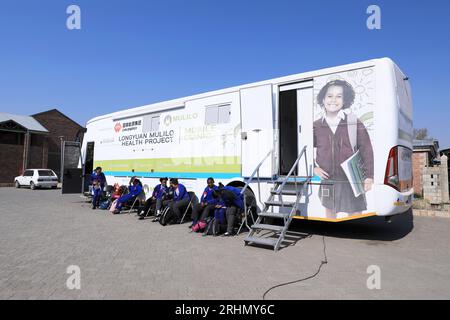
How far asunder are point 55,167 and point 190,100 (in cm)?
2629

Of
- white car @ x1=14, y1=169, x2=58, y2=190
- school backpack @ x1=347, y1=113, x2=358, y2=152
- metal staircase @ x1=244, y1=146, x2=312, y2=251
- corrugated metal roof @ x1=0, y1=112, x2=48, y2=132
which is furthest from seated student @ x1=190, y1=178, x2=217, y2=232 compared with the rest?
corrugated metal roof @ x1=0, y1=112, x2=48, y2=132

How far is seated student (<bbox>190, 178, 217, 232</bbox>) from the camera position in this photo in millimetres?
7363

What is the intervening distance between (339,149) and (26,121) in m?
30.8

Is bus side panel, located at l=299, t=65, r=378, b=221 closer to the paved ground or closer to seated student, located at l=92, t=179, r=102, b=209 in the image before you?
the paved ground

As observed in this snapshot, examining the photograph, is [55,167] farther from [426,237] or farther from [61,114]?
[426,237]

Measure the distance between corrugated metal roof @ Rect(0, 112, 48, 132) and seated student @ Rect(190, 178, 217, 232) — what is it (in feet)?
84.8

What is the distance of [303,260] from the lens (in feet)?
16.8

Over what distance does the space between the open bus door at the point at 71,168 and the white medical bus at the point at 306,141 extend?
14.2 feet

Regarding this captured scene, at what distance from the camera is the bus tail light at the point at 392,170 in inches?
224

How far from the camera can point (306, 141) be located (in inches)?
261

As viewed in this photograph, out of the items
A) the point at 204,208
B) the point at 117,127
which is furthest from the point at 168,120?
the point at 204,208
